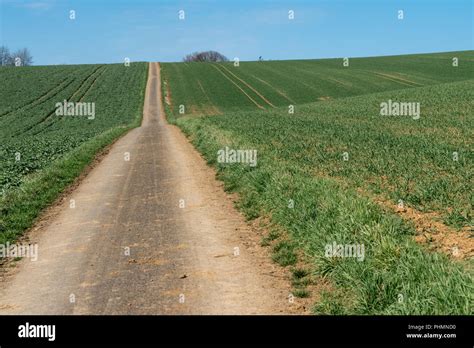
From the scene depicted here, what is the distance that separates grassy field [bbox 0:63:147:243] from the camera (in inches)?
575

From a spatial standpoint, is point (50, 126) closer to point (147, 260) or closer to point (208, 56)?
point (147, 260)

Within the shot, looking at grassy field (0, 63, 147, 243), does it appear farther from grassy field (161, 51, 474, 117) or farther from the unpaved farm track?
grassy field (161, 51, 474, 117)

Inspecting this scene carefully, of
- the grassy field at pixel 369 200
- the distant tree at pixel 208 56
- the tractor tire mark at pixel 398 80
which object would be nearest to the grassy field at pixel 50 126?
the grassy field at pixel 369 200

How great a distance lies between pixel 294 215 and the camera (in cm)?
1033

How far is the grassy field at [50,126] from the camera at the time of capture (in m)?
14.6

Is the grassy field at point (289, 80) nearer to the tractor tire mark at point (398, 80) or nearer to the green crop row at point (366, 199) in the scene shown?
the tractor tire mark at point (398, 80)

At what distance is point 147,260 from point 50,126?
48.6m

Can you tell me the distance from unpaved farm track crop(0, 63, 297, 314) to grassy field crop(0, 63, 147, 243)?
39.1 inches

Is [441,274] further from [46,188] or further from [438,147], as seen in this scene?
[46,188]

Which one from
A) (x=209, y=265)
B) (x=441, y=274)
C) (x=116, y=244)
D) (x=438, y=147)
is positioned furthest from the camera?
(x=438, y=147)

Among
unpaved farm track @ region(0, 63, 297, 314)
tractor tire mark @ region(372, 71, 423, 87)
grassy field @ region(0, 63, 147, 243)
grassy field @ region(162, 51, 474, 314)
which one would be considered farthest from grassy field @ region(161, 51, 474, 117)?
unpaved farm track @ region(0, 63, 297, 314)

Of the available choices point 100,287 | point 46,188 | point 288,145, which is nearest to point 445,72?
point 288,145

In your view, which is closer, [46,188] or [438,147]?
[46,188]
